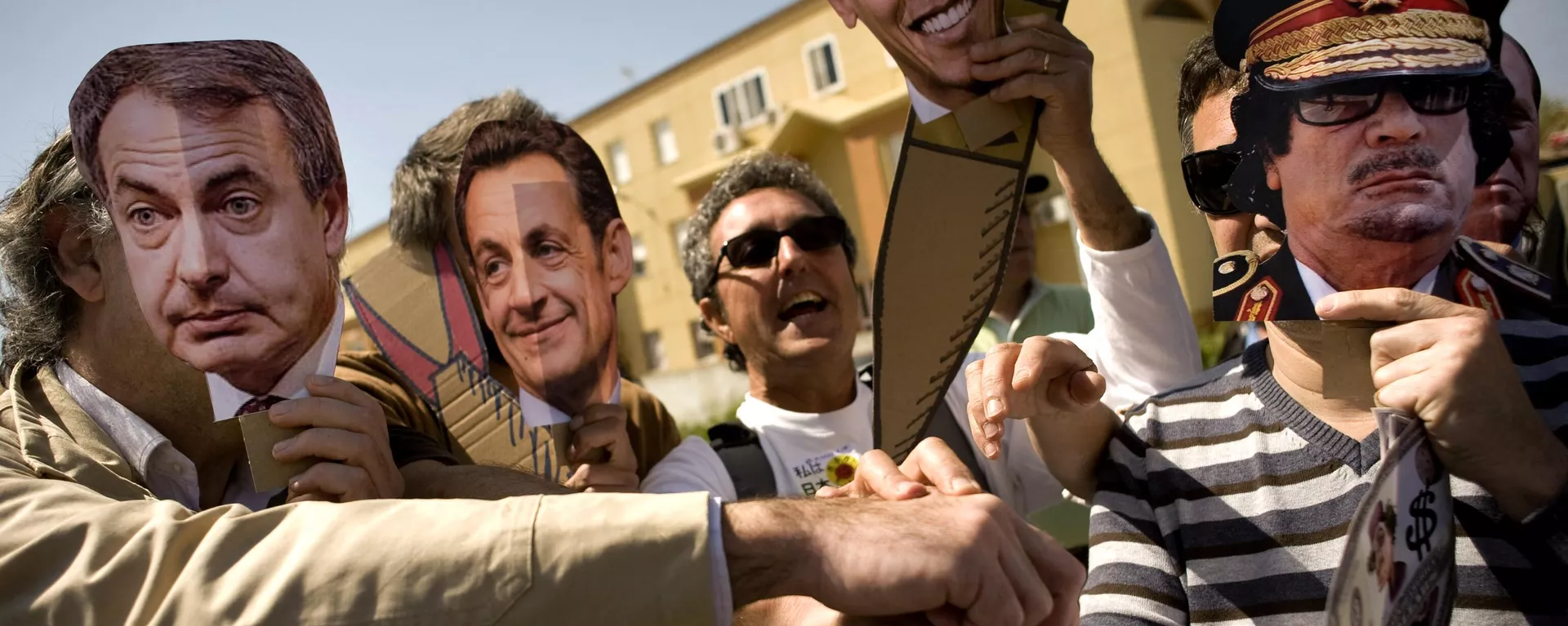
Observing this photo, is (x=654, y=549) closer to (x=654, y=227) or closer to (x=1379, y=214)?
(x=1379, y=214)

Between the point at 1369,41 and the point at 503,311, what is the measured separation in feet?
5.14

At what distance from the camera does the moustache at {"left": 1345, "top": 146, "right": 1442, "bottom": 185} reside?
61.0 inches

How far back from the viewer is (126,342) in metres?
1.77

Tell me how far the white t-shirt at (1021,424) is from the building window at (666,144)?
7.37 ft

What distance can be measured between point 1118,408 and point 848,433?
775 mm

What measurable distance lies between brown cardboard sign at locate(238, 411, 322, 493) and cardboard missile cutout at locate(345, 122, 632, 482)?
0.43 m

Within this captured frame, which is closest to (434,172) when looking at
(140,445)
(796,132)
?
(140,445)

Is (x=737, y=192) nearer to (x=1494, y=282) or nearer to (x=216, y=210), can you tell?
(x=216, y=210)

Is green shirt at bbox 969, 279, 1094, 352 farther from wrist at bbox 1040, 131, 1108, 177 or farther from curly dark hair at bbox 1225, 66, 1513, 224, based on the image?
curly dark hair at bbox 1225, 66, 1513, 224

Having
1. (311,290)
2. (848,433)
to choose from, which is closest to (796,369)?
(848,433)

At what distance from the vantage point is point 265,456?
173 centimetres

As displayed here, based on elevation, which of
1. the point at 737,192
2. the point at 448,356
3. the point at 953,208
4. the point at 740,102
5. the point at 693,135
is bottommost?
the point at 448,356

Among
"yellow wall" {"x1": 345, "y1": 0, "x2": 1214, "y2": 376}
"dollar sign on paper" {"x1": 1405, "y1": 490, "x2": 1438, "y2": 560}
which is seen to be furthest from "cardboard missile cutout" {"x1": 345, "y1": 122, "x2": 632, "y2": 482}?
"dollar sign on paper" {"x1": 1405, "y1": 490, "x2": 1438, "y2": 560}

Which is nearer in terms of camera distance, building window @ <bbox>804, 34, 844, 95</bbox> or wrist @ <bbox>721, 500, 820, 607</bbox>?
wrist @ <bbox>721, 500, 820, 607</bbox>
